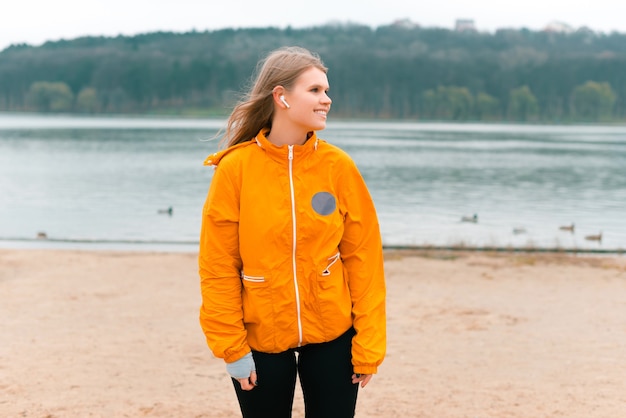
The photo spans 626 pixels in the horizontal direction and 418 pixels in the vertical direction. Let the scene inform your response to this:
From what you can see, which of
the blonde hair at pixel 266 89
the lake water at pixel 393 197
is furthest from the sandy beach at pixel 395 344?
the lake water at pixel 393 197

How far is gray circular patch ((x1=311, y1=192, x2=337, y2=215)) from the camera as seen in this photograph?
258 cm

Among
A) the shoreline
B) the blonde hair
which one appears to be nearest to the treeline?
the shoreline

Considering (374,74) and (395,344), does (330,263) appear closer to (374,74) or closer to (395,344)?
Answer: (395,344)

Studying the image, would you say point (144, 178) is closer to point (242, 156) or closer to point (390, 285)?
point (390, 285)

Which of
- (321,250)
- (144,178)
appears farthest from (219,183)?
(144,178)

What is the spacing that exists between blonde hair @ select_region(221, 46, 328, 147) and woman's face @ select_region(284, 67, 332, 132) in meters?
0.02

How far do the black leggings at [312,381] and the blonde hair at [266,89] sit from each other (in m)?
0.79

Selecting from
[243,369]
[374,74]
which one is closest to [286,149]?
[243,369]

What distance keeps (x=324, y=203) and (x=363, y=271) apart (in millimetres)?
287

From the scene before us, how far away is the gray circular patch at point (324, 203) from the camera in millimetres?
2582

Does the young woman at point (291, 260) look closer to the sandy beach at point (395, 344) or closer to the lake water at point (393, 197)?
the sandy beach at point (395, 344)

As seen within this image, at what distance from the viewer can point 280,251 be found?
8.44ft

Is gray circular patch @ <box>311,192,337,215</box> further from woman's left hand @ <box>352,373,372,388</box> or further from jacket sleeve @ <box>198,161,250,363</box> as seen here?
woman's left hand @ <box>352,373,372,388</box>

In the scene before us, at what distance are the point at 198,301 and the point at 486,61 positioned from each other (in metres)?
146
